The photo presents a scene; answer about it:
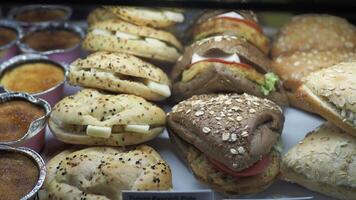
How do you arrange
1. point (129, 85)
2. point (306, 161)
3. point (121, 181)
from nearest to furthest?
point (121, 181) → point (306, 161) → point (129, 85)

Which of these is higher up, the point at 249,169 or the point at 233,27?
the point at 233,27

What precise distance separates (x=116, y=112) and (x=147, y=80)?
1.07ft

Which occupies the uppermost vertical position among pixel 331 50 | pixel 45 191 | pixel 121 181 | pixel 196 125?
pixel 331 50

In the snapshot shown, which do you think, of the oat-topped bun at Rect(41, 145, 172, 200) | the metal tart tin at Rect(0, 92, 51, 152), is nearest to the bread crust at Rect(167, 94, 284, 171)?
the oat-topped bun at Rect(41, 145, 172, 200)

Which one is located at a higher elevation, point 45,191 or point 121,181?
point 121,181

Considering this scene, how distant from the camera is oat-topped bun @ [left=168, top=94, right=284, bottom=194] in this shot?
224 centimetres

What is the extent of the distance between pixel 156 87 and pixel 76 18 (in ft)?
4.38

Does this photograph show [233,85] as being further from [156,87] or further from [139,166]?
[139,166]

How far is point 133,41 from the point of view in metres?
2.85

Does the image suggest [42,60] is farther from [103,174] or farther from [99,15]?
[103,174]

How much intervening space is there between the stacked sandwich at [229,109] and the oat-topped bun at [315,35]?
0.66 ft

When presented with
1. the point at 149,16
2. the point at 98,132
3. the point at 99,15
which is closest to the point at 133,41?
the point at 149,16

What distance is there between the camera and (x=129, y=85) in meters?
2.55

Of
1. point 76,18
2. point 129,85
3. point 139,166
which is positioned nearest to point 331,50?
point 129,85
